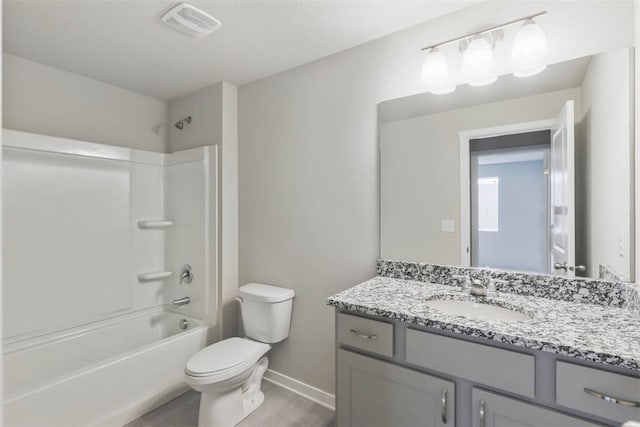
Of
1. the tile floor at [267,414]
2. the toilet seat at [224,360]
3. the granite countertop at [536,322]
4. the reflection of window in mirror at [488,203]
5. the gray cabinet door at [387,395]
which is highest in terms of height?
the reflection of window in mirror at [488,203]

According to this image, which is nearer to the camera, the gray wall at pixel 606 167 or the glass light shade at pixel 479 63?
the gray wall at pixel 606 167

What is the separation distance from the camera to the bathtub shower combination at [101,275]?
2.00 meters

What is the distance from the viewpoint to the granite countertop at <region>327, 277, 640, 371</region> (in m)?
1.03

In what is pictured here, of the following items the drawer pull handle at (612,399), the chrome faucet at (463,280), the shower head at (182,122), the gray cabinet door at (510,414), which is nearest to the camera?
the drawer pull handle at (612,399)

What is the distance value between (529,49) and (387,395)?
1616mm

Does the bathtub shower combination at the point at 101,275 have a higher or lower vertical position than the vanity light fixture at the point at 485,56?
lower

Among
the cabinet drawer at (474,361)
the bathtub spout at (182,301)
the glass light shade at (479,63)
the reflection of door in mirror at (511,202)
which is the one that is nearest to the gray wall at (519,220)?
the reflection of door in mirror at (511,202)

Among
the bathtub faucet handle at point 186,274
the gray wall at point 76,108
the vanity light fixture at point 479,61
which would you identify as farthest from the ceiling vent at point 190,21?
the bathtub faucet handle at point 186,274

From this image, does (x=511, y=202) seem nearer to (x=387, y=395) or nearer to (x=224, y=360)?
(x=387, y=395)

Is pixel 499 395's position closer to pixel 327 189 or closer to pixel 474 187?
pixel 474 187

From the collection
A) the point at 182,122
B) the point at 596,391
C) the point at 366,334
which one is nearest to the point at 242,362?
the point at 366,334

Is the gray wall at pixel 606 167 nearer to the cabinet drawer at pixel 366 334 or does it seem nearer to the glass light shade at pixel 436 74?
the glass light shade at pixel 436 74

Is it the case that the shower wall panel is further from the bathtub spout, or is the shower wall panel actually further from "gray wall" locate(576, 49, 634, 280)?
"gray wall" locate(576, 49, 634, 280)

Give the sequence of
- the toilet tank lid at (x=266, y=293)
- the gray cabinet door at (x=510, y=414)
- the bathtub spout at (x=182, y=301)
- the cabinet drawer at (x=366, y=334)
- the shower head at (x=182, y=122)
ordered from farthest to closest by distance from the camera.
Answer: the shower head at (x=182, y=122) < the bathtub spout at (x=182, y=301) < the toilet tank lid at (x=266, y=293) < the cabinet drawer at (x=366, y=334) < the gray cabinet door at (x=510, y=414)
